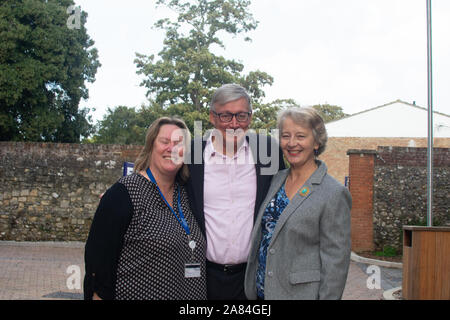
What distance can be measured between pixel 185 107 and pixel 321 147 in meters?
22.4

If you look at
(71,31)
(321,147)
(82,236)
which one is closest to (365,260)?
(82,236)

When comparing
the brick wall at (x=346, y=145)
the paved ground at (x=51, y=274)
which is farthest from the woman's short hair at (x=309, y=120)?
the brick wall at (x=346, y=145)

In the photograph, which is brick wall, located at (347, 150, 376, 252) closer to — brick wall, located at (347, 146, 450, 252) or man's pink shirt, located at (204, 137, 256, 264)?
brick wall, located at (347, 146, 450, 252)

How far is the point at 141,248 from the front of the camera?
252 centimetres

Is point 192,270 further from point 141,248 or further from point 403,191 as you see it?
point 403,191

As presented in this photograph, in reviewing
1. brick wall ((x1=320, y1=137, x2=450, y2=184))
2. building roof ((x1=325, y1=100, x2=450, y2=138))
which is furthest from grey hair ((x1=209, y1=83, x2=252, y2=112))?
building roof ((x1=325, y1=100, x2=450, y2=138))

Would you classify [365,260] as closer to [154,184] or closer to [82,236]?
[82,236]

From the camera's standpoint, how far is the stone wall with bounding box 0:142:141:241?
44.6 feet

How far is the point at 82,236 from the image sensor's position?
13.7 m

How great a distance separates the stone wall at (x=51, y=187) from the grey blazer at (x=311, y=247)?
1147cm

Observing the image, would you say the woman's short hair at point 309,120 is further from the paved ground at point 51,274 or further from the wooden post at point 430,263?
the paved ground at point 51,274

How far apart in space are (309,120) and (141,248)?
1158mm

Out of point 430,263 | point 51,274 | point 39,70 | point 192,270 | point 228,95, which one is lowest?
point 51,274

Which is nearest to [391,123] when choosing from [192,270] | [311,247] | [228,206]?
[228,206]
